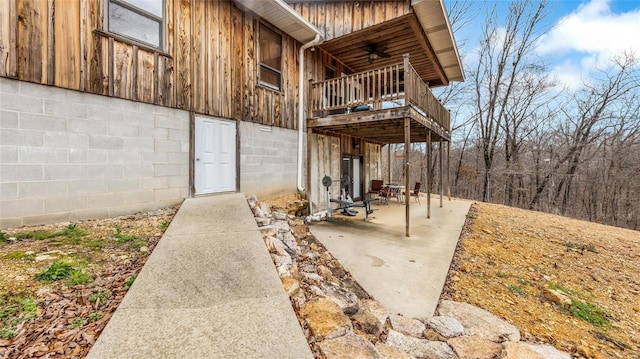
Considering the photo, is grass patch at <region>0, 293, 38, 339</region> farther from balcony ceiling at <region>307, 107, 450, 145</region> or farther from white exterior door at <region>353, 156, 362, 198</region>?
white exterior door at <region>353, 156, 362, 198</region>

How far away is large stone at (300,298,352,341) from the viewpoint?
1831 millimetres

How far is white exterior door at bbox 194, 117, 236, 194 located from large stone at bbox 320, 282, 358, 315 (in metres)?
3.60

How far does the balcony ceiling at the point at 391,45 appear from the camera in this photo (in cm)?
703

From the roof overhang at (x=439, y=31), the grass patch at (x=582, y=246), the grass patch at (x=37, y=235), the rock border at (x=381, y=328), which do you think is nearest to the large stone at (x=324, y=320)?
the rock border at (x=381, y=328)

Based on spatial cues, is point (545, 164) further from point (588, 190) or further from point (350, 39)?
point (350, 39)

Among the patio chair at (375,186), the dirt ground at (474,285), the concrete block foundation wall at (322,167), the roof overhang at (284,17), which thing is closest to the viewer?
the dirt ground at (474,285)

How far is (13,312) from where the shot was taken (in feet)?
5.53

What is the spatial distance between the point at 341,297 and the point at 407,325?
0.71 metres

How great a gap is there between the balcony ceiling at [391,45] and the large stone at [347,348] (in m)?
7.24

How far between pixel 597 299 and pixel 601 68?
722 inches

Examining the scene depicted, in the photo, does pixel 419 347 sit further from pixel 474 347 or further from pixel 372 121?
pixel 372 121

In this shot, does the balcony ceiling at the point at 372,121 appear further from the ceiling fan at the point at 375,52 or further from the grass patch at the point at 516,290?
the grass patch at the point at 516,290

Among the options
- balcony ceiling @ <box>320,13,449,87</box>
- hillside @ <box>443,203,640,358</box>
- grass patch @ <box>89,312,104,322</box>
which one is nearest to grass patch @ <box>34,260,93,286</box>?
grass patch @ <box>89,312,104,322</box>

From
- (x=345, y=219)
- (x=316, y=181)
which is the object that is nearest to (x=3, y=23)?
(x=316, y=181)
